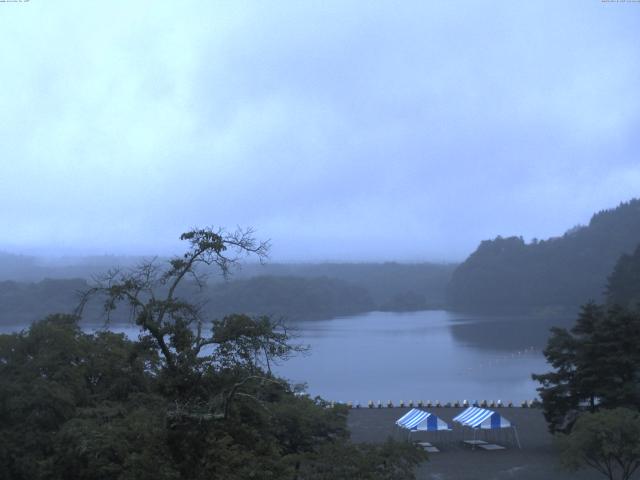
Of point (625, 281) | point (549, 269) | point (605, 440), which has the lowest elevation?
point (605, 440)

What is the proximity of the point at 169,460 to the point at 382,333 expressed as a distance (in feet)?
153

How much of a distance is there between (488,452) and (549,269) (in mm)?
64954

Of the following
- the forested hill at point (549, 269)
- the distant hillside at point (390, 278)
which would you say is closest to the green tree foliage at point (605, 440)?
the forested hill at point (549, 269)

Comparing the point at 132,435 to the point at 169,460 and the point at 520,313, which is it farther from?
the point at 520,313

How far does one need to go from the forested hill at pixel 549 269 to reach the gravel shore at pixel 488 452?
54.1m

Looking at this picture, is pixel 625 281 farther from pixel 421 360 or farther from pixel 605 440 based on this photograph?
pixel 605 440

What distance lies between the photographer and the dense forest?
50250mm

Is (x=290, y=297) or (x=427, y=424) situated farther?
(x=290, y=297)

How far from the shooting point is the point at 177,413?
5090 mm

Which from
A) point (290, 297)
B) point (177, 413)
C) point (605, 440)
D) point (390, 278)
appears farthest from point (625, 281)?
point (390, 278)

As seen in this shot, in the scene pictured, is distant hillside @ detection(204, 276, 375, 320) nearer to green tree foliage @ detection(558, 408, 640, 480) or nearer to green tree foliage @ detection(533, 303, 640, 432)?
green tree foliage @ detection(533, 303, 640, 432)

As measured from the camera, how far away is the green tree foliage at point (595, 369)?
1385 centimetres

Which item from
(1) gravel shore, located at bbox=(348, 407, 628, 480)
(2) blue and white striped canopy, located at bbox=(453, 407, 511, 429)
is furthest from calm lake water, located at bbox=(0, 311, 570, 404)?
(2) blue and white striped canopy, located at bbox=(453, 407, 511, 429)

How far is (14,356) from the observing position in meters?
9.23
